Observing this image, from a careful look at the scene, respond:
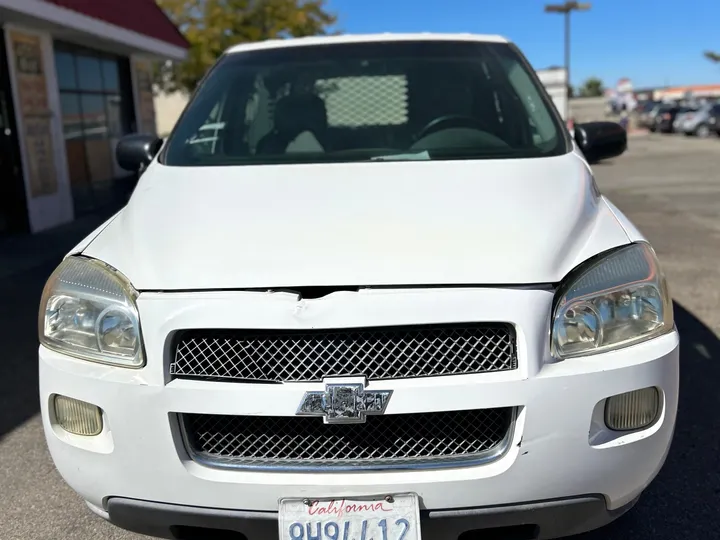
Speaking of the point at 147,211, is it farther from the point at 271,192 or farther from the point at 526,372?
the point at 526,372

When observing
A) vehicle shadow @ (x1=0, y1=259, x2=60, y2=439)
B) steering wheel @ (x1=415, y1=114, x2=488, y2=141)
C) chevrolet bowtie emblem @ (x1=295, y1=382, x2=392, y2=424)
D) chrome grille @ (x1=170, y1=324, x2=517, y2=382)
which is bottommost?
vehicle shadow @ (x1=0, y1=259, x2=60, y2=439)

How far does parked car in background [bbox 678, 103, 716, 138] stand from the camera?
1297 inches

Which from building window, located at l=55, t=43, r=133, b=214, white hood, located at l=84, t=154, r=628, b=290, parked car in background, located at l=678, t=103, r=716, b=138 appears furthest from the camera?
parked car in background, located at l=678, t=103, r=716, b=138

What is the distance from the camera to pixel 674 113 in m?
37.4

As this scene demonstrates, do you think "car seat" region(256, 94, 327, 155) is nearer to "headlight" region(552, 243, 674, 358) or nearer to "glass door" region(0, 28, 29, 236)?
"headlight" region(552, 243, 674, 358)

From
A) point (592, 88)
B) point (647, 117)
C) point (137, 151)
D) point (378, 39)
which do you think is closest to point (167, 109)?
point (647, 117)

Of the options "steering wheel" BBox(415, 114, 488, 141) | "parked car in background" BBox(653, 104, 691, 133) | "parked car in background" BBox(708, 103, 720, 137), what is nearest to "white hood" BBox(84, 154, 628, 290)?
"steering wheel" BBox(415, 114, 488, 141)

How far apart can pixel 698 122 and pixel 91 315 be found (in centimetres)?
3618

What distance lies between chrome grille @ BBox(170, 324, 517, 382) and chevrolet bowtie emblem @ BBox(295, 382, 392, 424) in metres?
0.05

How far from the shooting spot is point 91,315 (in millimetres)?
2096

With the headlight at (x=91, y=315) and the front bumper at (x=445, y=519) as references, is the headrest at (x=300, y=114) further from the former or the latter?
the front bumper at (x=445, y=519)

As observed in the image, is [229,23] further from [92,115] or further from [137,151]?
[137,151]

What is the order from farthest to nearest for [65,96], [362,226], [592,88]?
[592,88] < [65,96] < [362,226]

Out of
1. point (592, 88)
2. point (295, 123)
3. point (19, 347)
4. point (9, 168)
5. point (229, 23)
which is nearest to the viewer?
point (295, 123)
